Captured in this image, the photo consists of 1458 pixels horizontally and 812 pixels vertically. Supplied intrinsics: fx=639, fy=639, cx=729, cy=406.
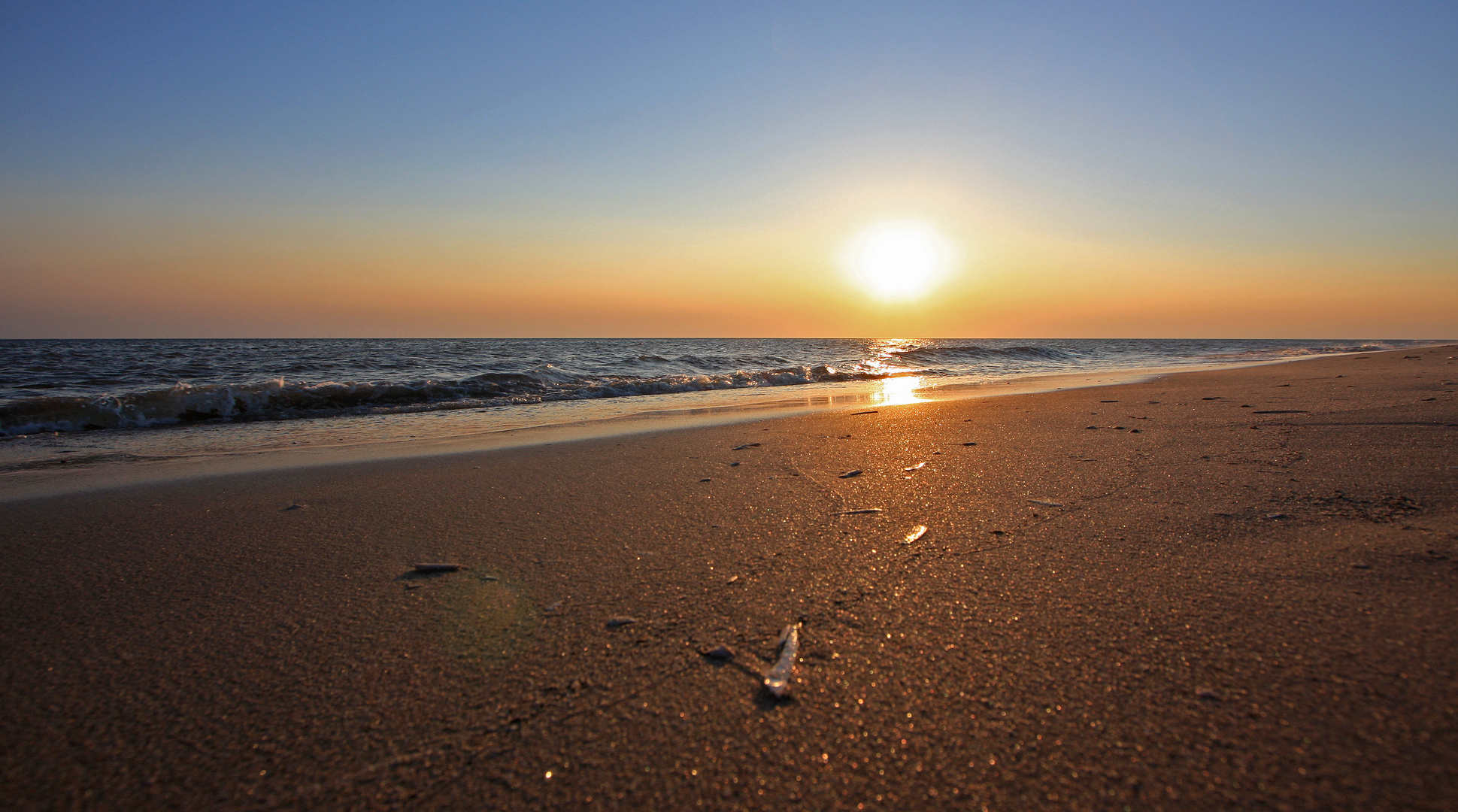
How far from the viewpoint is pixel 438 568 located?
2248 millimetres

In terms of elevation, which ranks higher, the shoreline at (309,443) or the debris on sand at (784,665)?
the debris on sand at (784,665)

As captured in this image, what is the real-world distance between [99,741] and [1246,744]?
86.2 inches

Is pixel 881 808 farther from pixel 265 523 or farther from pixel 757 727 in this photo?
pixel 265 523

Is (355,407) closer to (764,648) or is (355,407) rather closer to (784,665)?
(764,648)

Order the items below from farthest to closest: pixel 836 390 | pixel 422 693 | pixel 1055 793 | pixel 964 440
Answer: pixel 836 390, pixel 964 440, pixel 422 693, pixel 1055 793

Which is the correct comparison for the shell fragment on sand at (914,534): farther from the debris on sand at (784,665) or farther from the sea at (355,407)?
the sea at (355,407)

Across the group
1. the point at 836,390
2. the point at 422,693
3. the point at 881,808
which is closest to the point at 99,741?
the point at 422,693

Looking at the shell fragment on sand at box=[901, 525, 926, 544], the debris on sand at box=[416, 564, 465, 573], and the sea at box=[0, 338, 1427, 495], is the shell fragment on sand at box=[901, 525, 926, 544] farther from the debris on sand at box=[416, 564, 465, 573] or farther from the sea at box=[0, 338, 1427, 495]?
the sea at box=[0, 338, 1427, 495]

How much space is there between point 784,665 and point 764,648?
0.10 metres

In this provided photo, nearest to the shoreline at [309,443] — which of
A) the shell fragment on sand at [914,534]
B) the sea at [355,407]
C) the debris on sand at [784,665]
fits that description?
the sea at [355,407]

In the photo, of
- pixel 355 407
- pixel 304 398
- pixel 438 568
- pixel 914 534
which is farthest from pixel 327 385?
pixel 914 534

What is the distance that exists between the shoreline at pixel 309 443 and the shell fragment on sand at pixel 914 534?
12.3ft

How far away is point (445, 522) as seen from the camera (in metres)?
2.87

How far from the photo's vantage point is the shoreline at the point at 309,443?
4492 millimetres
